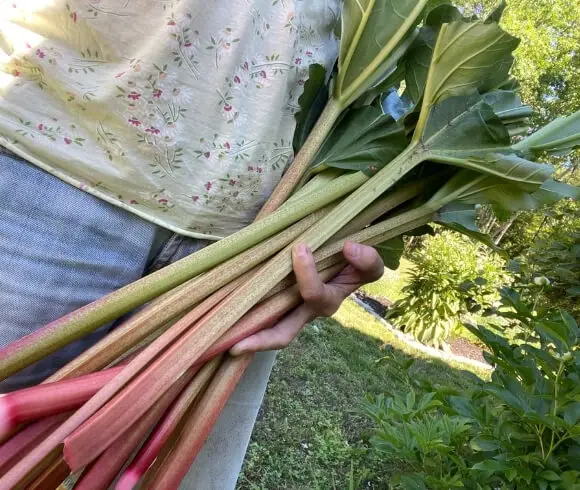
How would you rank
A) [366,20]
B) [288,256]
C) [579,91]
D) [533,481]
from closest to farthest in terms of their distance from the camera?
[288,256] < [366,20] < [533,481] < [579,91]

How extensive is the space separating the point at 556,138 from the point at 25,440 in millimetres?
1092

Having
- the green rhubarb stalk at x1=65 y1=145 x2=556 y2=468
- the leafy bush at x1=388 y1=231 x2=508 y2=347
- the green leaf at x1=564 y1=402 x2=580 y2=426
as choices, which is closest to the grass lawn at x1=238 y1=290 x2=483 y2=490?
the green leaf at x1=564 y1=402 x2=580 y2=426

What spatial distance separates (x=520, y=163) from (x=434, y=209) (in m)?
0.20

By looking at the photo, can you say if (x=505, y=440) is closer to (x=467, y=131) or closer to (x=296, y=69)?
(x=467, y=131)

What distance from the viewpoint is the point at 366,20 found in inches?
44.4

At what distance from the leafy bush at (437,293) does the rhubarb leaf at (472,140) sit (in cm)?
534

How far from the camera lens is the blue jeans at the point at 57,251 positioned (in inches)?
36.1

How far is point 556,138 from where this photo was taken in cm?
118

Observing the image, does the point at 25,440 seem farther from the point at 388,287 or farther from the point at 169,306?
the point at 388,287

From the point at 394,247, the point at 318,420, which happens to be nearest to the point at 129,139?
the point at 394,247

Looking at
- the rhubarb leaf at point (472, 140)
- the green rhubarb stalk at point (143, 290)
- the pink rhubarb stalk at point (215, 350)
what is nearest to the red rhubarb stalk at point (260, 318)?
the pink rhubarb stalk at point (215, 350)

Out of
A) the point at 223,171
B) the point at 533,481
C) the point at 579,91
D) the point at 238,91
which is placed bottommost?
the point at 579,91

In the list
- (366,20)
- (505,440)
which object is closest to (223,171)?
(366,20)

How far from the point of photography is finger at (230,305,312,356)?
3.18 ft
